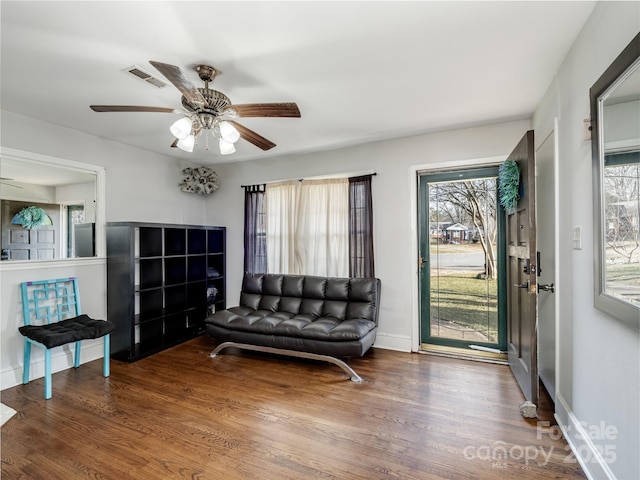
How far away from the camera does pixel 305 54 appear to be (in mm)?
2000

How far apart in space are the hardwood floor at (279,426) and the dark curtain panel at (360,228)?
1.16m

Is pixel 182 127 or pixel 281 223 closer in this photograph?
pixel 182 127

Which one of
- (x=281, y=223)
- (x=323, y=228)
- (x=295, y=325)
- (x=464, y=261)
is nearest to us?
(x=295, y=325)

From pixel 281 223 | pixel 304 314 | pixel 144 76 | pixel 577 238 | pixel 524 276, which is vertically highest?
pixel 144 76

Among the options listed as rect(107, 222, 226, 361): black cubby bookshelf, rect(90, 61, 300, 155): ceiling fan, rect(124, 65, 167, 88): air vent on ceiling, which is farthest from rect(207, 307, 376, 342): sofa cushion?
rect(124, 65, 167, 88): air vent on ceiling

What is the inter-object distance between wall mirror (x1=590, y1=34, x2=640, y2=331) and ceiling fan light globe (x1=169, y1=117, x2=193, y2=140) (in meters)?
2.29

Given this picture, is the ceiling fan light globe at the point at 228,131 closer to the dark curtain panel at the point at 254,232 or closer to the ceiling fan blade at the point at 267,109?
the ceiling fan blade at the point at 267,109

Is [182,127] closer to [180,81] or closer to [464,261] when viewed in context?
[180,81]

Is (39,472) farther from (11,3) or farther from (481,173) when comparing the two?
(481,173)

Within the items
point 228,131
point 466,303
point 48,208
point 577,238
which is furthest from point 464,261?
point 48,208

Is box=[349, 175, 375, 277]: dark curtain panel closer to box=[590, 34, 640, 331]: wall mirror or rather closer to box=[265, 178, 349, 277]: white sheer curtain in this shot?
box=[265, 178, 349, 277]: white sheer curtain

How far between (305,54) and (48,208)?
304cm

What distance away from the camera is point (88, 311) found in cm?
342

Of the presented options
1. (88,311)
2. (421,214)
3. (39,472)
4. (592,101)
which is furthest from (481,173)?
(88,311)
